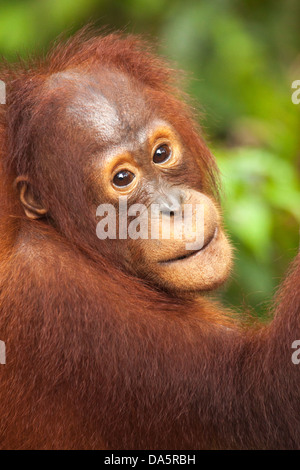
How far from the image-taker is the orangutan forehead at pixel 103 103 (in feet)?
9.89

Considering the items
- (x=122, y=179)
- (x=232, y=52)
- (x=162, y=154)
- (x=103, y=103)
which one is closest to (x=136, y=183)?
(x=122, y=179)

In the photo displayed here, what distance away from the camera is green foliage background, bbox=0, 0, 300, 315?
18.4ft

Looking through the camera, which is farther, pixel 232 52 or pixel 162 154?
pixel 232 52

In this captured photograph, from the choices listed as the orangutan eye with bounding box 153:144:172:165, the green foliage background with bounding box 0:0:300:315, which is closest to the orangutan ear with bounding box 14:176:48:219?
the orangutan eye with bounding box 153:144:172:165

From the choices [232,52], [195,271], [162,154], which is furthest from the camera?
[232,52]

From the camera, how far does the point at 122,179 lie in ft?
9.93

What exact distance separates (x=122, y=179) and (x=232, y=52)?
3.50 metres

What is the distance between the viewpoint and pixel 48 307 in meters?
2.81

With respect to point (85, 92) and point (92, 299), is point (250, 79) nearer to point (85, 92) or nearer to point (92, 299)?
point (85, 92)

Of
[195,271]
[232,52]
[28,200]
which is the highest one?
[232,52]

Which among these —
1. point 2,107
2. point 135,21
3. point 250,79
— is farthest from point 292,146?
point 2,107

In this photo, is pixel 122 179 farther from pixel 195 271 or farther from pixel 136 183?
pixel 195 271

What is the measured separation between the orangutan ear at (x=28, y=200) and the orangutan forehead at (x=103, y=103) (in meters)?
0.32

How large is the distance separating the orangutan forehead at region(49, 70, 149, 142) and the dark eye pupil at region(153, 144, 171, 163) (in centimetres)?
13
